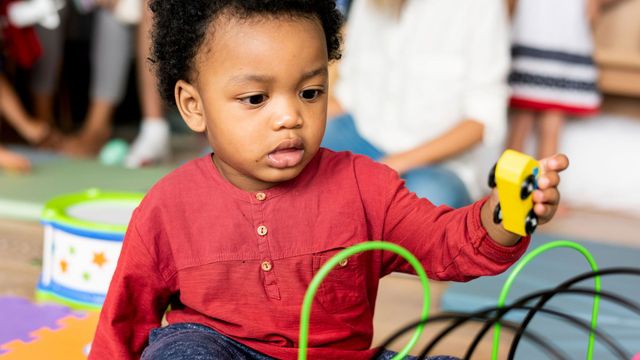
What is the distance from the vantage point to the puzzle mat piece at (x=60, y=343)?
1.17 meters

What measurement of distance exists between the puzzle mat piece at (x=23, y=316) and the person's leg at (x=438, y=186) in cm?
70

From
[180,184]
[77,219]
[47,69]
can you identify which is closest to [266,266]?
[180,184]

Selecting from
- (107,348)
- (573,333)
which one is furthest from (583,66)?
(107,348)

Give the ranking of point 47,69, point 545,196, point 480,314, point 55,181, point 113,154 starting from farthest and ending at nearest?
1. point 47,69
2. point 113,154
3. point 55,181
4. point 545,196
5. point 480,314

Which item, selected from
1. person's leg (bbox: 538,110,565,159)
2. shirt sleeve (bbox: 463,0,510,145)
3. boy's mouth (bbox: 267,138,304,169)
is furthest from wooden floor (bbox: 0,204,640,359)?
boy's mouth (bbox: 267,138,304,169)

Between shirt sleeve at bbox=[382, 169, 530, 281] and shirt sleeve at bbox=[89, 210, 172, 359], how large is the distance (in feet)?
0.78

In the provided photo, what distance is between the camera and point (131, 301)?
0.88 metres

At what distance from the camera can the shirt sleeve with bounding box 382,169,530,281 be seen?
2.55ft

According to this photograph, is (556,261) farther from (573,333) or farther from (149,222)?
(149,222)

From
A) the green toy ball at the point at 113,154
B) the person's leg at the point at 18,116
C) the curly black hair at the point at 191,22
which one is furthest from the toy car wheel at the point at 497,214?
the person's leg at the point at 18,116

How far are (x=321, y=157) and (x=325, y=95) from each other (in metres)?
0.10

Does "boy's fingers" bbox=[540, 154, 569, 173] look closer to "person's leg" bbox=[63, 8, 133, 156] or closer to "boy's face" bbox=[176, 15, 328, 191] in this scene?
"boy's face" bbox=[176, 15, 328, 191]

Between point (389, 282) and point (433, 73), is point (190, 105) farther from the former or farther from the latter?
point (433, 73)

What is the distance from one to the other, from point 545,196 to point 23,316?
0.92 metres
